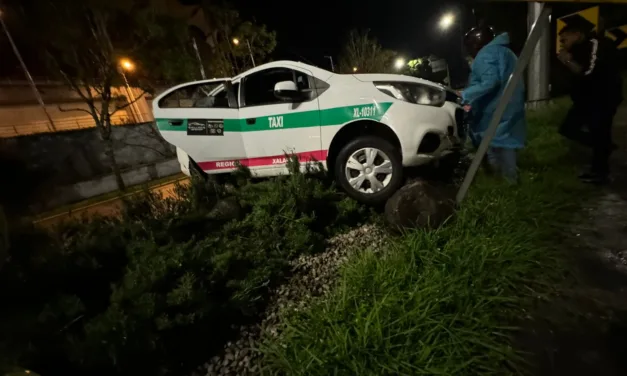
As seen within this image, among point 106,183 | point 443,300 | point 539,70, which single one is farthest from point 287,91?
point 106,183

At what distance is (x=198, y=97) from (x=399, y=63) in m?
22.8

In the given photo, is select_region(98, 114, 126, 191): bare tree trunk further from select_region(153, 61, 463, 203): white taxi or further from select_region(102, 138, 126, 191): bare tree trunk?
select_region(153, 61, 463, 203): white taxi

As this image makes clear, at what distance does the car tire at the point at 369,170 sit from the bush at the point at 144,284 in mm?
531

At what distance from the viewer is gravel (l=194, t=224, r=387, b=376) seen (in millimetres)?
1898

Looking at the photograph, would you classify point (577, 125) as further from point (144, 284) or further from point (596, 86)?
point (144, 284)

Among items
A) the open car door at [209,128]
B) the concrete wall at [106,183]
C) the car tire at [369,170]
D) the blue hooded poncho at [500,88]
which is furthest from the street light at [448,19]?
the car tire at [369,170]

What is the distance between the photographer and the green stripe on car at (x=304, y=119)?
11.2 feet

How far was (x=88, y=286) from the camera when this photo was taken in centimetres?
217

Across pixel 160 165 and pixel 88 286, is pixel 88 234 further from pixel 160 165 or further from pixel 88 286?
pixel 160 165

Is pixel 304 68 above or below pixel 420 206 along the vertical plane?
above

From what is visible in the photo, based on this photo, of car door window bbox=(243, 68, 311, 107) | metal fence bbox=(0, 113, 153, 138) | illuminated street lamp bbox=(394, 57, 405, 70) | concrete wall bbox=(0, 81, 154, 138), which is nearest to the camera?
car door window bbox=(243, 68, 311, 107)

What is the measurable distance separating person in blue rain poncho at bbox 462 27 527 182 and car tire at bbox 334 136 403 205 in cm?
106

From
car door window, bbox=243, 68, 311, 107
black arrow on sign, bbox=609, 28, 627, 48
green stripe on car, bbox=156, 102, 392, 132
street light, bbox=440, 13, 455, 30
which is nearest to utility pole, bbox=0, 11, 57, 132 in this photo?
green stripe on car, bbox=156, 102, 392, 132

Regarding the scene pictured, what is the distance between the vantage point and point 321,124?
12.0ft
